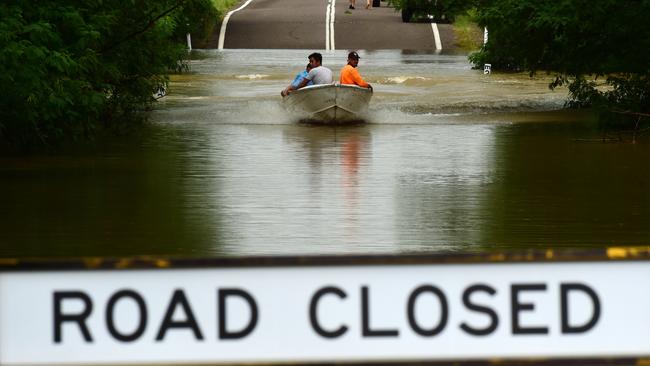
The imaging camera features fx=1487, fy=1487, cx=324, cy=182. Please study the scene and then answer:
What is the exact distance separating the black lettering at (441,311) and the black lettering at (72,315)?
0.67m

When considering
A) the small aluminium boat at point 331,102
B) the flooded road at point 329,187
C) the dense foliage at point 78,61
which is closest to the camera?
the flooded road at point 329,187

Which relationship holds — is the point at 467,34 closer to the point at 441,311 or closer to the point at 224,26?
the point at 224,26

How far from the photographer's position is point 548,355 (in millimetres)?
3137

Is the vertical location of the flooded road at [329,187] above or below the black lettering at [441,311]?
below

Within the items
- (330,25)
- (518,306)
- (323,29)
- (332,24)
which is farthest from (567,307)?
(332,24)

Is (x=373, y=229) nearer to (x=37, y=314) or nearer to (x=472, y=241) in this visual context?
(x=472, y=241)

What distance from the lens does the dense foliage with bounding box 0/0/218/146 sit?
17.2 meters

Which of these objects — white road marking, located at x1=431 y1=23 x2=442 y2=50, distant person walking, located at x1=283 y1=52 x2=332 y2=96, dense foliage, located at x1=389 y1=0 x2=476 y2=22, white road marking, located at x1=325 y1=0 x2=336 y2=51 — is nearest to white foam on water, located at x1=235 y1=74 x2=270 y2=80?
dense foliage, located at x1=389 y1=0 x2=476 y2=22

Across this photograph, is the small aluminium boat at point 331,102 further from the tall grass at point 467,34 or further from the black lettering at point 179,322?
the tall grass at point 467,34

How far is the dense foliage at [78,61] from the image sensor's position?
56.6 ft

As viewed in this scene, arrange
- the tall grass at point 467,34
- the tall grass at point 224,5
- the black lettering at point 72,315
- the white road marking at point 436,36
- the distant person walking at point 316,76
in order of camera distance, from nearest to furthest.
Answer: the black lettering at point 72,315
the distant person walking at point 316,76
the white road marking at point 436,36
the tall grass at point 467,34
the tall grass at point 224,5

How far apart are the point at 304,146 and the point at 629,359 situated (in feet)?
65.2

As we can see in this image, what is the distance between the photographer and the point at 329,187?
1652cm

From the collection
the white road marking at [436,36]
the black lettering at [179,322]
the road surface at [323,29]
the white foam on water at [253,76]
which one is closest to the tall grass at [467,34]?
the road surface at [323,29]
